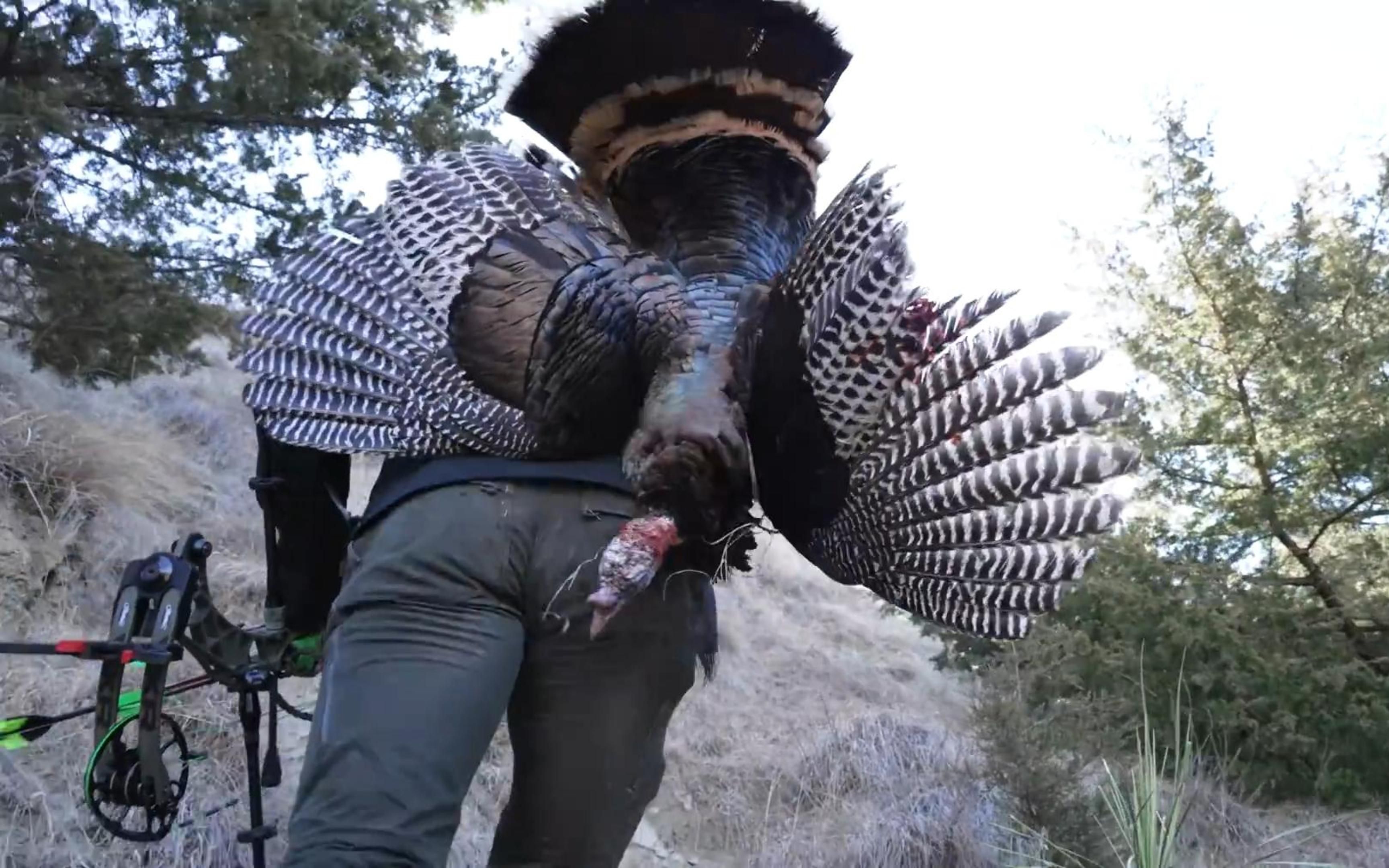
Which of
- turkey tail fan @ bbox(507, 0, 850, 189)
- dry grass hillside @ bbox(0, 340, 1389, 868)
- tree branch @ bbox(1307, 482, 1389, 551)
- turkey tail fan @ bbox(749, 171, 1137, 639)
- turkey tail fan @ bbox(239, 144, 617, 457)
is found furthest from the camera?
tree branch @ bbox(1307, 482, 1389, 551)

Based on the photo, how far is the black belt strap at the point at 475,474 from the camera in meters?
1.91

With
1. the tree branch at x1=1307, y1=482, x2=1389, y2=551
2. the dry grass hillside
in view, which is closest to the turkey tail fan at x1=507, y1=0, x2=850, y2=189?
the dry grass hillside

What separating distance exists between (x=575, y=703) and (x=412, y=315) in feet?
2.64

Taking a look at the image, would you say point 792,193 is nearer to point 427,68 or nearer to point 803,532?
point 803,532

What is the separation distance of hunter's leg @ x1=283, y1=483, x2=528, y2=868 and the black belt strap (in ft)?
0.08

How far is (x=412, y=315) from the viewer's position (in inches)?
81.7

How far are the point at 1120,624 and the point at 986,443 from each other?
4.37 meters

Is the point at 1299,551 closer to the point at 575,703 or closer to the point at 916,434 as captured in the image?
the point at 916,434

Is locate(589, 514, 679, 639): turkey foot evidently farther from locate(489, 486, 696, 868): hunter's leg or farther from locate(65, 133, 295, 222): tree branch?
locate(65, 133, 295, 222): tree branch

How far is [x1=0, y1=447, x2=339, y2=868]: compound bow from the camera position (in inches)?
88.9

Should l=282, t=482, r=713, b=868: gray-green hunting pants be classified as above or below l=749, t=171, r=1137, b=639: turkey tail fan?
below

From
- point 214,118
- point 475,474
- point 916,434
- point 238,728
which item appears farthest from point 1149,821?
point 214,118

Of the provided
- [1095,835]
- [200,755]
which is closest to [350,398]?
[200,755]

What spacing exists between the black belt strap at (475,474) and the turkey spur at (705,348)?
0.03 m
